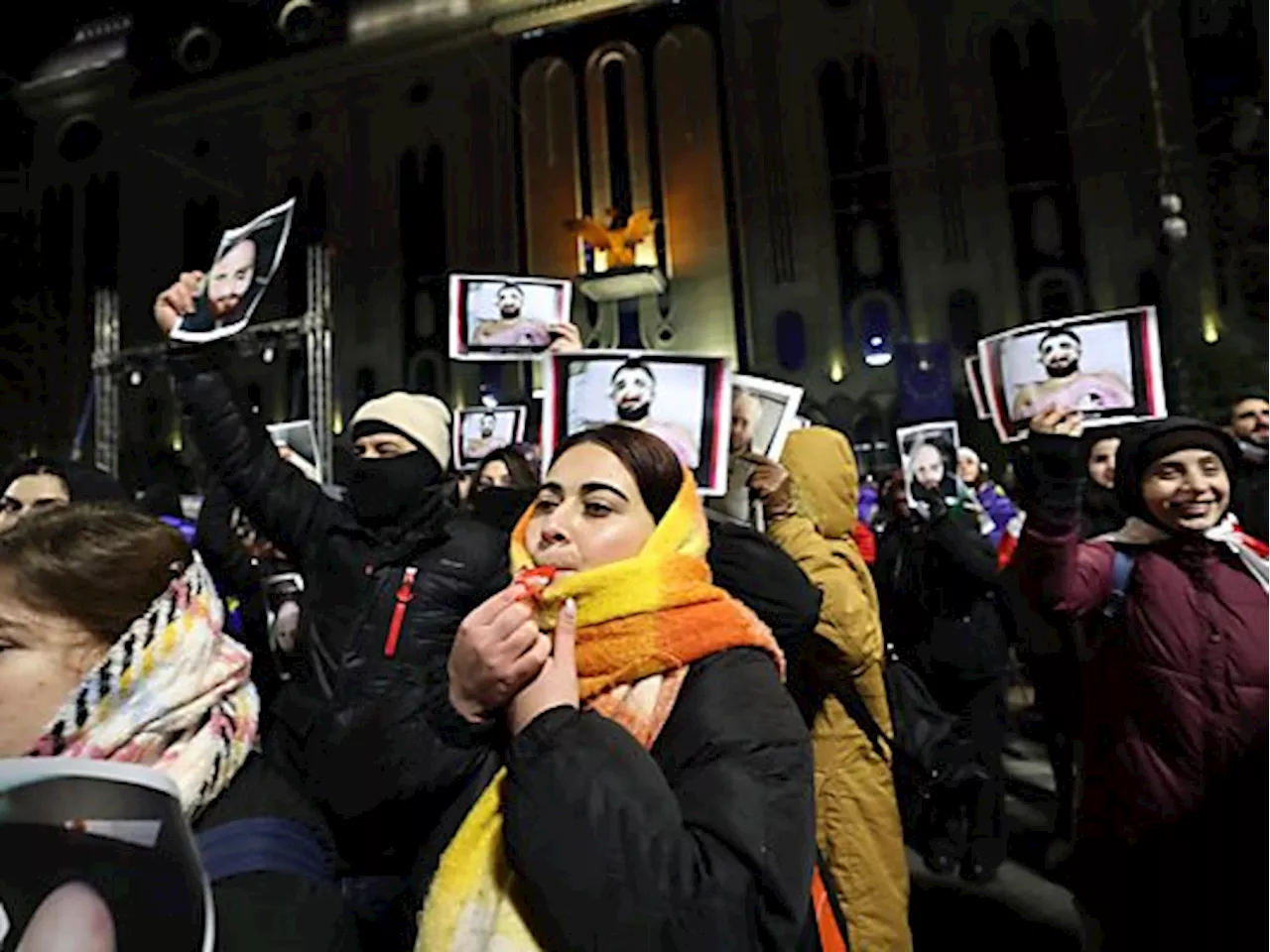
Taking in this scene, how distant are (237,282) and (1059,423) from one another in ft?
6.99

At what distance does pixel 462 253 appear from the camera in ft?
49.4

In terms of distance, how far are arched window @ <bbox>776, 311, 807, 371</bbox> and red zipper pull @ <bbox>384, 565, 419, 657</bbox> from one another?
40.2 ft

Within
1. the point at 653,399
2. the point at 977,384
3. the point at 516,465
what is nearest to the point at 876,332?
the point at 977,384

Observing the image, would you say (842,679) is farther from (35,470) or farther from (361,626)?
(35,470)

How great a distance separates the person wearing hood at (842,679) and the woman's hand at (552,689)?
1330 mm

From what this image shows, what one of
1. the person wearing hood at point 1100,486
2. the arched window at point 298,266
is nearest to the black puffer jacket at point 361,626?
the person wearing hood at point 1100,486

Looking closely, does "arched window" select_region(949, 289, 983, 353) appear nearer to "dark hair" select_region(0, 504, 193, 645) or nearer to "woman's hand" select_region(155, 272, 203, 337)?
"woman's hand" select_region(155, 272, 203, 337)

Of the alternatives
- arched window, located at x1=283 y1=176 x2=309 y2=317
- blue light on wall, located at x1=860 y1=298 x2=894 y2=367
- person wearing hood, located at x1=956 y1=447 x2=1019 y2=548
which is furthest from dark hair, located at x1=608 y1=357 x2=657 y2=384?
arched window, located at x1=283 y1=176 x2=309 y2=317

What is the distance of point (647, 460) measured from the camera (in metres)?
1.45

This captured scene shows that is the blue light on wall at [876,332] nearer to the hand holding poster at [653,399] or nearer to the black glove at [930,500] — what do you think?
the black glove at [930,500]

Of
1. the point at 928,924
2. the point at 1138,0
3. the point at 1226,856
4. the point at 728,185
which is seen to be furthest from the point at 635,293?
the point at 1226,856

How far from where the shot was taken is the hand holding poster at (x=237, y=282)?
242cm

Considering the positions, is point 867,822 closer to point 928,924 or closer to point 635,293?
point 928,924

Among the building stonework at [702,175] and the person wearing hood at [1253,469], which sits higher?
the building stonework at [702,175]
